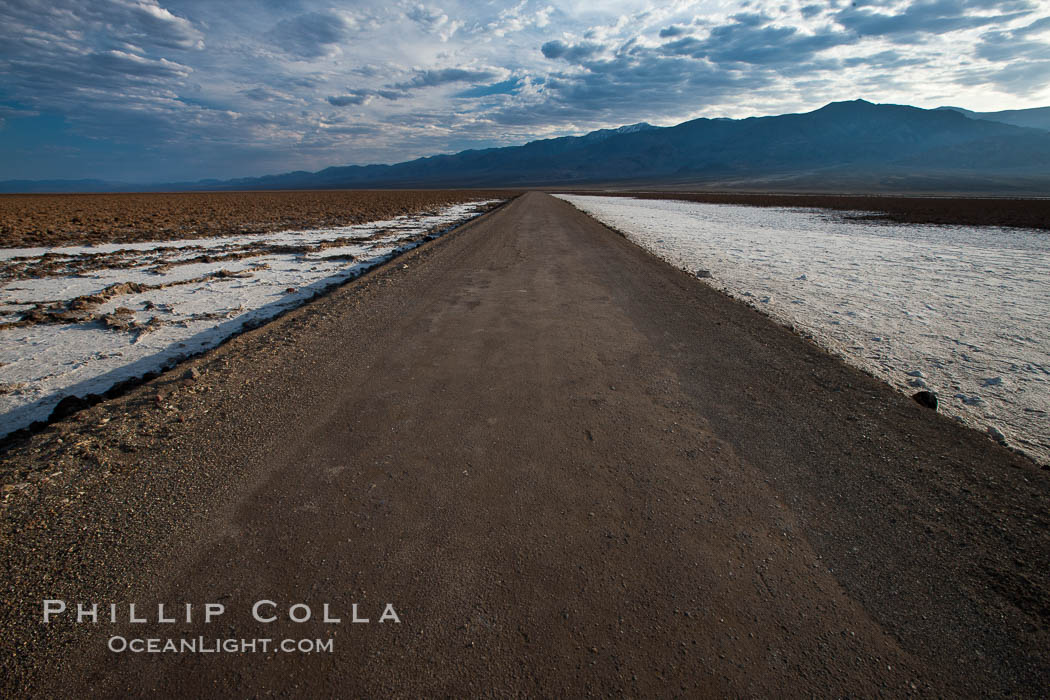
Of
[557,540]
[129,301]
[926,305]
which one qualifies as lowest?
[557,540]

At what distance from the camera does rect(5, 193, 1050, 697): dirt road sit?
195 centimetres

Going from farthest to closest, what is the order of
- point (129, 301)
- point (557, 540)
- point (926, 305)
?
1. point (129, 301)
2. point (926, 305)
3. point (557, 540)

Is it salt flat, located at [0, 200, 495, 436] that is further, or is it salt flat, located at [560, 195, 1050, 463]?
salt flat, located at [0, 200, 495, 436]

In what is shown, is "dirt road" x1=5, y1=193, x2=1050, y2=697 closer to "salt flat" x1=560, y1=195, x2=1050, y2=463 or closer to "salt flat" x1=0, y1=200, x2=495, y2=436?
"salt flat" x1=560, y1=195, x2=1050, y2=463

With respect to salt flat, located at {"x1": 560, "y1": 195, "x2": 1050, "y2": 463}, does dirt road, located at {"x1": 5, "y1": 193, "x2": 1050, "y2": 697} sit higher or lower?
lower

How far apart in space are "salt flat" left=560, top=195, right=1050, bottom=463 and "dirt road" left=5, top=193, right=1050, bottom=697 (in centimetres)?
105

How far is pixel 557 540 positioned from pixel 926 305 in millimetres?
9553

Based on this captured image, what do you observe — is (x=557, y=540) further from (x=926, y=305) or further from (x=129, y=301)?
(x=129, y=301)

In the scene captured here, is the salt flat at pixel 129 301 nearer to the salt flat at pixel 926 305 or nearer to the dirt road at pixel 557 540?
the dirt road at pixel 557 540

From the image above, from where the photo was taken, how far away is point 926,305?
8.36 metres

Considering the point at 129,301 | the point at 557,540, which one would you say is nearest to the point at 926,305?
the point at 557,540

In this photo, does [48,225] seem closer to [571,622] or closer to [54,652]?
[54,652]

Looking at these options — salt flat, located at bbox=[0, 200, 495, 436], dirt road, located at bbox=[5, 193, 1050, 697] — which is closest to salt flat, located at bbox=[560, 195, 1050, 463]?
dirt road, located at bbox=[5, 193, 1050, 697]

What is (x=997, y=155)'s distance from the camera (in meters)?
172
